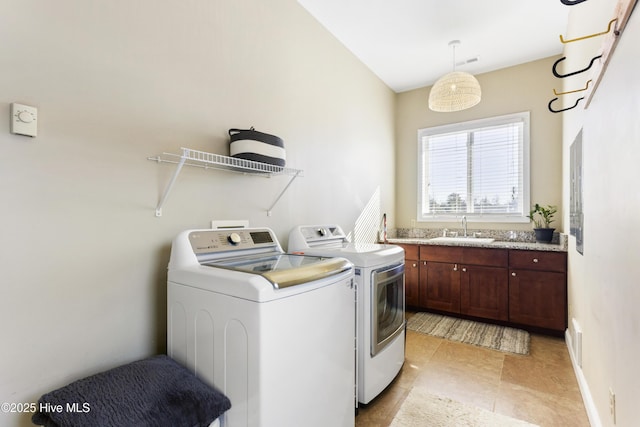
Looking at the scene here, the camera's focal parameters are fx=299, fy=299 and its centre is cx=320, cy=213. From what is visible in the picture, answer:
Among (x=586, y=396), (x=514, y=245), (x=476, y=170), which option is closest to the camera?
(x=586, y=396)

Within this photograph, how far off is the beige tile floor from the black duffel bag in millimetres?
1634

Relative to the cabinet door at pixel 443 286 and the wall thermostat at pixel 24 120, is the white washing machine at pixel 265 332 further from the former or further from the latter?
the cabinet door at pixel 443 286

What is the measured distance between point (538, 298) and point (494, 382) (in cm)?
126

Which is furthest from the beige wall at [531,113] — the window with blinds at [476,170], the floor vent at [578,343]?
the floor vent at [578,343]

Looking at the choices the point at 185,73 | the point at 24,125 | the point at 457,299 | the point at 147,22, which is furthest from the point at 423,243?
the point at 24,125

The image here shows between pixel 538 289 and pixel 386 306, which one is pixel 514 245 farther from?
pixel 386 306

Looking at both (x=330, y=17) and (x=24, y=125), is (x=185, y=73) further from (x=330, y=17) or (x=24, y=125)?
(x=330, y=17)

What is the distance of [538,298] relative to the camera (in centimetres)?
291

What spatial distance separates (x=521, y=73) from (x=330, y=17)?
2448 millimetres

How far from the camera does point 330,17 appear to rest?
268 cm

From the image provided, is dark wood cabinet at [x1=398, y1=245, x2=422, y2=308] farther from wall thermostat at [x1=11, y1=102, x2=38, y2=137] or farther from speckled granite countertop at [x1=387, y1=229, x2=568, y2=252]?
wall thermostat at [x1=11, y1=102, x2=38, y2=137]

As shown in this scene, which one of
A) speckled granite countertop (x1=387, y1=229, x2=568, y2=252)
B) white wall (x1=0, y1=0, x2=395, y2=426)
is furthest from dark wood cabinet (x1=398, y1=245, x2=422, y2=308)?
white wall (x1=0, y1=0, x2=395, y2=426)

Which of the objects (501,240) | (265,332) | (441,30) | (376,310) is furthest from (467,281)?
(265,332)

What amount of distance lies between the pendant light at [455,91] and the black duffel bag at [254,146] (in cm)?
199
